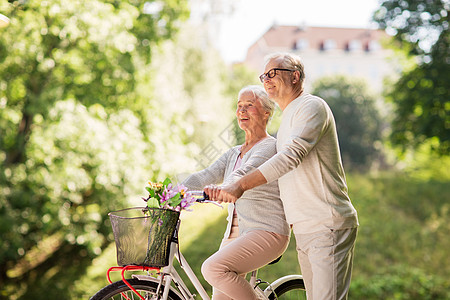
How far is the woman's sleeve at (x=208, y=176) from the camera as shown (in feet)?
8.32

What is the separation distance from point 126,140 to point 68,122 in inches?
41.0

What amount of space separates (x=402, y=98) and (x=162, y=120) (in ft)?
17.5

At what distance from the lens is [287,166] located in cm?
196

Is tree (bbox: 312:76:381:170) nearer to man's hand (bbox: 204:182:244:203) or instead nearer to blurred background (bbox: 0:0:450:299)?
blurred background (bbox: 0:0:450:299)

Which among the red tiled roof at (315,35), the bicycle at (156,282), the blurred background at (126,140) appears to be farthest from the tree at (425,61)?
the red tiled roof at (315,35)

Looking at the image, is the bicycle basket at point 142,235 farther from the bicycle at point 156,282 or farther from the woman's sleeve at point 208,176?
the woman's sleeve at point 208,176

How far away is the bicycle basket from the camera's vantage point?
6.66 ft

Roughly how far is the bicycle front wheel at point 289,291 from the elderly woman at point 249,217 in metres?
0.34

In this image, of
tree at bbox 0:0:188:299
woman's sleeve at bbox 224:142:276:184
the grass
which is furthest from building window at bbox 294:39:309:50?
woman's sleeve at bbox 224:142:276:184

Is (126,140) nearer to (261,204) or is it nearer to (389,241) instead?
(389,241)

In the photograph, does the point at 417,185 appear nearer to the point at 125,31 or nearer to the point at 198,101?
the point at 198,101

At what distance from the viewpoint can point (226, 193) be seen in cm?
193

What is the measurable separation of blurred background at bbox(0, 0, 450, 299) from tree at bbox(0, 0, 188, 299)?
0.02 metres

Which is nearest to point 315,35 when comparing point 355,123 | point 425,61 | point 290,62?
point 355,123
